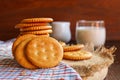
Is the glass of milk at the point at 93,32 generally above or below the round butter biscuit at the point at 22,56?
below

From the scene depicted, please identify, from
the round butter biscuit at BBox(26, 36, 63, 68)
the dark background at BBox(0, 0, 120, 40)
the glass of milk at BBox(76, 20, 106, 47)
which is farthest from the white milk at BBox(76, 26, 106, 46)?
the round butter biscuit at BBox(26, 36, 63, 68)

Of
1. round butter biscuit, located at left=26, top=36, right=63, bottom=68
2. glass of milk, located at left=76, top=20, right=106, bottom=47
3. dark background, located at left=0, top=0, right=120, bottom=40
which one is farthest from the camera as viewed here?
dark background, located at left=0, top=0, right=120, bottom=40

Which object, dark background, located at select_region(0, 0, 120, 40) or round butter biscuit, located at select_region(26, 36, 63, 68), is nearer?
round butter biscuit, located at select_region(26, 36, 63, 68)

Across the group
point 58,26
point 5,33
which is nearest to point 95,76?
point 58,26

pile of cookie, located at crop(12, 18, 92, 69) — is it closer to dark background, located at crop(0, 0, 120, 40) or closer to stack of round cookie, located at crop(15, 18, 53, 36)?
stack of round cookie, located at crop(15, 18, 53, 36)

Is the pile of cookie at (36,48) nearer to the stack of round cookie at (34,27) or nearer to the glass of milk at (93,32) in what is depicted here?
the stack of round cookie at (34,27)

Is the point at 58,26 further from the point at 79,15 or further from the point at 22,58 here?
the point at 22,58

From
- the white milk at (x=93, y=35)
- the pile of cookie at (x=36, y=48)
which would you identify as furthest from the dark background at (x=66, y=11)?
the pile of cookie at (x=36, y=48)
